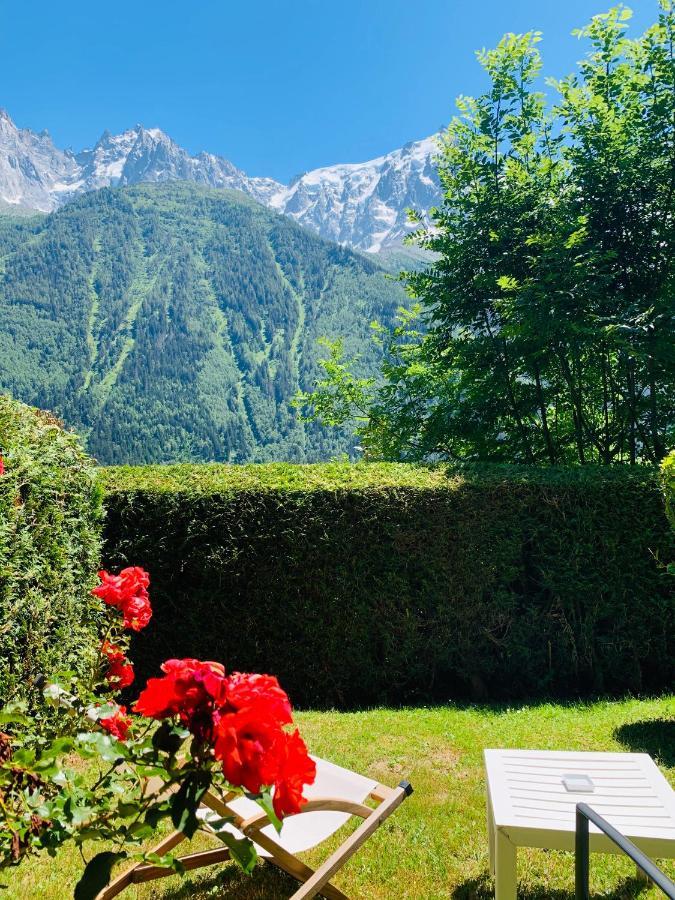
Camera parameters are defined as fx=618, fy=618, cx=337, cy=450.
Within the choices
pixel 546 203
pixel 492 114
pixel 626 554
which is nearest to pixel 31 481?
pixel 626 554

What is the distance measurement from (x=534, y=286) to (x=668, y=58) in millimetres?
3332

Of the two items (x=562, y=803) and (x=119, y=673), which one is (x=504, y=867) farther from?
(x=119, y=673)

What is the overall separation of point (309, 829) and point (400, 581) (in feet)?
11.2

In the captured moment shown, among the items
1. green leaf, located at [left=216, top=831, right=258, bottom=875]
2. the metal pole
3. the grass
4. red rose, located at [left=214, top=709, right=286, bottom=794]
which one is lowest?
the grass

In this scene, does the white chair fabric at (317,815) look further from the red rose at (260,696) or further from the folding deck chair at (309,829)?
the red rose at (260,696)

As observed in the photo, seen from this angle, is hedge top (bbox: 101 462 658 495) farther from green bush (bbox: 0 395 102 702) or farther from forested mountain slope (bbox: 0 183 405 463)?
forested mountain slope (bbox: 0 183 405 463)

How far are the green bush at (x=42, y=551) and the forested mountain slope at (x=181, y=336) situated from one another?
110 metres

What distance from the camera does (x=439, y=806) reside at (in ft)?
13.0

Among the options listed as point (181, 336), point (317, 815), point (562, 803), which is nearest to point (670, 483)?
point (562, 803)

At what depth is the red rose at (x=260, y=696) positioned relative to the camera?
1.21 m

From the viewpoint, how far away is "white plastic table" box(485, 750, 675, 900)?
2525mm

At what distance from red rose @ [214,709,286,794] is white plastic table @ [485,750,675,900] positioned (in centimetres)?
189

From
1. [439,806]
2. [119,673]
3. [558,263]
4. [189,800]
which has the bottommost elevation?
[439,806]

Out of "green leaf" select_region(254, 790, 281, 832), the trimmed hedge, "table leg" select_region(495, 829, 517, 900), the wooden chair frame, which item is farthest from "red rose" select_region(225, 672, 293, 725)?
the trimmed hedge
